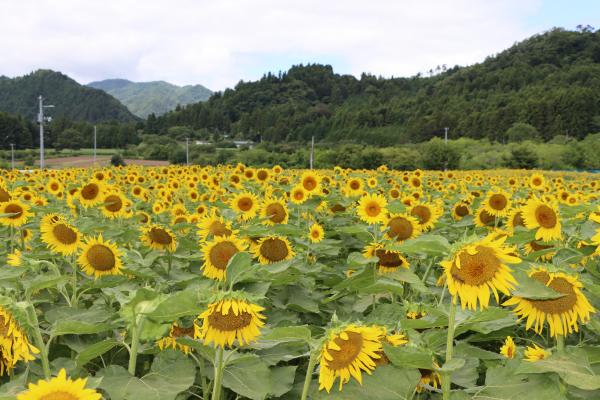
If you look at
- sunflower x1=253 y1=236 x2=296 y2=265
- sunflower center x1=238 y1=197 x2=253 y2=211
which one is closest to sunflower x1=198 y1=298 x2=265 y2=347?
sunflower x1=253 y1=236 x2=296 y2=265

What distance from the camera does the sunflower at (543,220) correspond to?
11.3 ft

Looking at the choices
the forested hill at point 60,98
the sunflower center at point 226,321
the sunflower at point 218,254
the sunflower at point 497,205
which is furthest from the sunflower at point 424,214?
the forested hill at point 60,98

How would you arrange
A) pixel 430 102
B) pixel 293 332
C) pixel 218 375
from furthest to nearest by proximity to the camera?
pixel 430 102 → pixel 218 375 → pixel 293 332

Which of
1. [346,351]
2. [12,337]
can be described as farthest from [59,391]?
[346,351]

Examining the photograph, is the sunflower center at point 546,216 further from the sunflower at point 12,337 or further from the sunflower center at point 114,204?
the sunflower center at point 114,204

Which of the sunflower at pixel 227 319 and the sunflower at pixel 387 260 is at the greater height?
the sunflower at pixel 227 319

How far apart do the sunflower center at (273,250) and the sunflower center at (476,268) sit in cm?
151

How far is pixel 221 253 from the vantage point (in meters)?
2.60

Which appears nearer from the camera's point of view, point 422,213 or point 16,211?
point 16,211

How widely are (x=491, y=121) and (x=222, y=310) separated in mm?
82383

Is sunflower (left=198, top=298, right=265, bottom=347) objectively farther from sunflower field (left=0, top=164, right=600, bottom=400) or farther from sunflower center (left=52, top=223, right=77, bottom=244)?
sunflower center (left=52, top=223, right=77, bottom=244)

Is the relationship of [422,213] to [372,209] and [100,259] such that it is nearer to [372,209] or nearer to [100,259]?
[372,209]

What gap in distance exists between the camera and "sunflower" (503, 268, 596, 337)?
1775 mm

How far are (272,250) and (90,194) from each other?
3202mm
